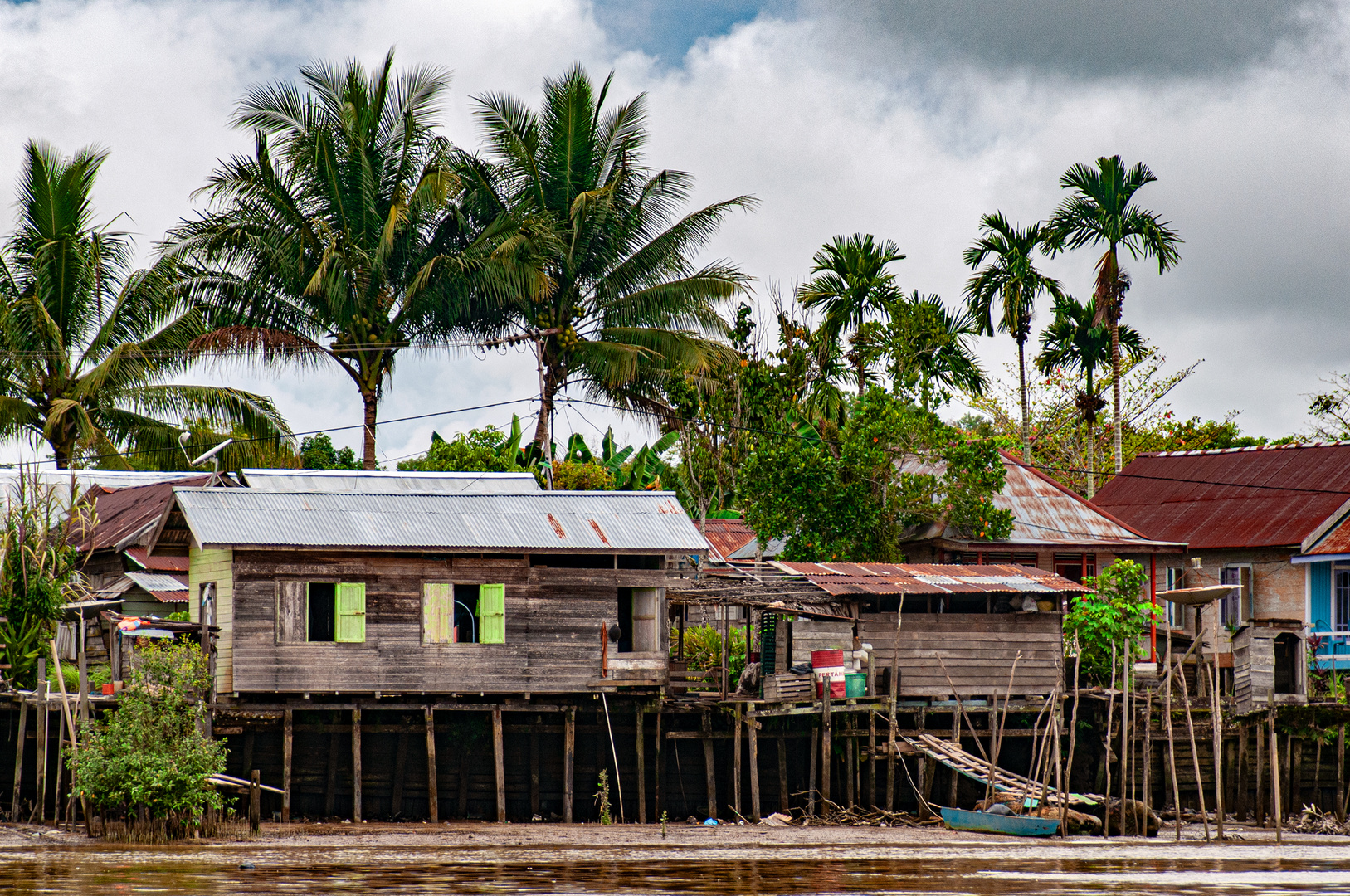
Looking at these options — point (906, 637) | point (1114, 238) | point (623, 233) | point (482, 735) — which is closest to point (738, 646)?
point (906, 637)

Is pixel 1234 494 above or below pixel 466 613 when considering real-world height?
above

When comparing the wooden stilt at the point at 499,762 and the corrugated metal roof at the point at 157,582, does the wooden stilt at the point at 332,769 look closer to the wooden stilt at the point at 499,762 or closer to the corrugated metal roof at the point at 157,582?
the wooden stilt at the point at 499,762

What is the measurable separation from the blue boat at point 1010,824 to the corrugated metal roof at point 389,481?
9.82m

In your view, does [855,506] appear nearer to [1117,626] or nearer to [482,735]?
[1117,626]

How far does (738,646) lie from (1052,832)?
7.42 metres

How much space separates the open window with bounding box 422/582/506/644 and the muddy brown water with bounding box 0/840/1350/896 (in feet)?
13.7

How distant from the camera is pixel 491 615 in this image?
27047mm

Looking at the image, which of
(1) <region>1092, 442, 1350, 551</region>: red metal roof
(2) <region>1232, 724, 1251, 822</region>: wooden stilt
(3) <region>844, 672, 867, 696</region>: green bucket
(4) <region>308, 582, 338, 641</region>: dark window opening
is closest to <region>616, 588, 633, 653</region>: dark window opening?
(3) <region>844, 672, 867, 696</region>: green bucket

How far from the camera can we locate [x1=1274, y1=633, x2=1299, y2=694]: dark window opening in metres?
31.2

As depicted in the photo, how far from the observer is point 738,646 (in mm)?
30984

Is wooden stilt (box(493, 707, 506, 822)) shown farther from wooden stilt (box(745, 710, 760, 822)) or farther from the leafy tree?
the leafy tree

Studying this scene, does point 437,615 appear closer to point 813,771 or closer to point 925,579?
point 813,771

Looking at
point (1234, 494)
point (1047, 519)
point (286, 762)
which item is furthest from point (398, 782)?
point (1234, 494)

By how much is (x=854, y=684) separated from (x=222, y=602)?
34.5 feet
